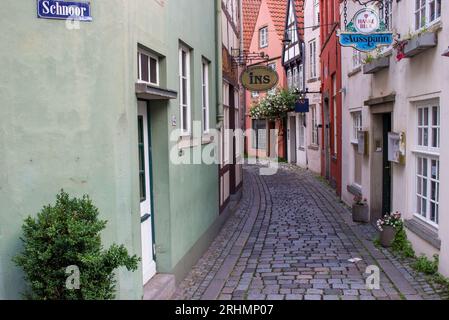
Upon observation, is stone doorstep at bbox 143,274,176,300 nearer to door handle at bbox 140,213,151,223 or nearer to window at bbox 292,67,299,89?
door handle at bbox 140,213,151,223

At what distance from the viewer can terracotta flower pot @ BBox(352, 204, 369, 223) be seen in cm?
1057

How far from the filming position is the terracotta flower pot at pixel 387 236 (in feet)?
26.8

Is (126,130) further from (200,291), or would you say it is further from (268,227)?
(268,227)

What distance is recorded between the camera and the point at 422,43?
6.50 metres

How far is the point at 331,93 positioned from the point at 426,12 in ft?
31.4

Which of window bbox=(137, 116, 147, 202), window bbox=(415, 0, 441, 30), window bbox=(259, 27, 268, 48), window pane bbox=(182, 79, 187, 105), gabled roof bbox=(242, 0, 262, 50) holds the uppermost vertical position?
gabled roof bbox=(242, 0, 262, 50)

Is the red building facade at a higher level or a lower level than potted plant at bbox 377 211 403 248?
higher

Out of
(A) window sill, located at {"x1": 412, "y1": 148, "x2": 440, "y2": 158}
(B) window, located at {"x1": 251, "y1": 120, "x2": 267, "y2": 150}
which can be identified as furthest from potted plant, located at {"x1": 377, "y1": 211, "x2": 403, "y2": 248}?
(B) window, located at {"x1": 251, "y1": 120, "x2": 267, "y2": 150}

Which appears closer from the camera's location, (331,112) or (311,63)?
(331,112)

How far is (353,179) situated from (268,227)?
3.11 metres

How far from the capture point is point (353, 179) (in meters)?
12.6

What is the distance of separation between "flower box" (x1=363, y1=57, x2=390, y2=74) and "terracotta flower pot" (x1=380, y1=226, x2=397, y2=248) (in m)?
2.70

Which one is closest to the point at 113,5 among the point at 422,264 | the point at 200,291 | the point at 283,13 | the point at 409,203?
the point at 200,291

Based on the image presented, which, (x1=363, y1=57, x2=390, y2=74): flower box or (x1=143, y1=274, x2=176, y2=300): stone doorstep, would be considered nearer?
(x1=143, y1=274, x2=176, y2=300): stone doorstep
